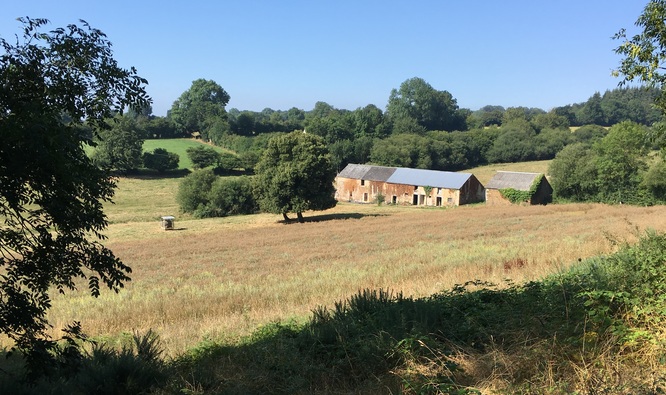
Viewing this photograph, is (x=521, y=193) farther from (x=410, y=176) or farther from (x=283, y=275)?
(x=283, y=275)

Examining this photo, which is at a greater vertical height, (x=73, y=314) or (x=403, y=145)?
Answer: (x=403, y=145)

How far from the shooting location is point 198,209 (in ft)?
184

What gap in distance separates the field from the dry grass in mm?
45

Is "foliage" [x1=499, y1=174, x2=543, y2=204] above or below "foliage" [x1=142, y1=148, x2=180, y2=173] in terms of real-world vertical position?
below

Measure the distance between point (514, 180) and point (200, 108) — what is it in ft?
306

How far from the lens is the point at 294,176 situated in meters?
43.9

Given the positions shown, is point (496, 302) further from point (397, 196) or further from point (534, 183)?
point (397, 196)

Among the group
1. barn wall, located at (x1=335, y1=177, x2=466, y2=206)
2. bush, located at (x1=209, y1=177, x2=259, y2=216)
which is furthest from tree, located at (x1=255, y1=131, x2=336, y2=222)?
barn wall, located at (x1=335, y1=177, x2=466, y2=206)

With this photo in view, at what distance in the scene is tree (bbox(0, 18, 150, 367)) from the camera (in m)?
4.61

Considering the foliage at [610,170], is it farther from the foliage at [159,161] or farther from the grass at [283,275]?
the foliage at [159,161]

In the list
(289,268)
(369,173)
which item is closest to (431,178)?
(369,173)

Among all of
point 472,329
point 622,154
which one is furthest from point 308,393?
point 622,154

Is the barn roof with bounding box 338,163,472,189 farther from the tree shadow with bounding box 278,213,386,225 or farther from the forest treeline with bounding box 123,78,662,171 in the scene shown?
the tree shadow with bounding box 278,213,386,225

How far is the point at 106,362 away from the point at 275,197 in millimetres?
37932
